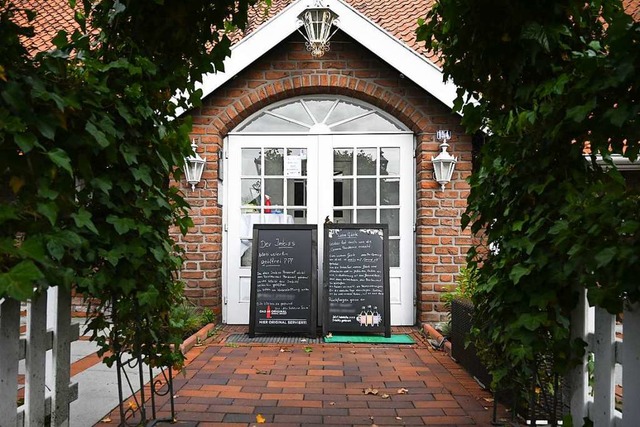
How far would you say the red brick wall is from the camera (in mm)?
6004

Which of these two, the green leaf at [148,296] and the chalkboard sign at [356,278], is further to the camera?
the chalkboard sign at [356,278]

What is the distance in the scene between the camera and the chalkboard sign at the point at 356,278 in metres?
5.71

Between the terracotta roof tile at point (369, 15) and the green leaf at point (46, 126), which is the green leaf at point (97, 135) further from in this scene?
the terracotta roof tile at point (369, 15)

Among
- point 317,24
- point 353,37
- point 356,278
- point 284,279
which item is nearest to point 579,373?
point 356,278

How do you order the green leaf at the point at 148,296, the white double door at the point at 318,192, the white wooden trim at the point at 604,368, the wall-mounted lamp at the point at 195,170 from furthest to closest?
1. the white double door at the point at 318,192
2. the wall-mounted lamp at the point at 195,170
3. the green leaf at the point at 148,296
4. the white wooden trim at the point at 604,368

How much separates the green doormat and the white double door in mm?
718

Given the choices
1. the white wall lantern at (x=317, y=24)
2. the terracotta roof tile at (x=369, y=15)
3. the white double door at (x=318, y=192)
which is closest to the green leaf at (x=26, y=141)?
the white wall lantern at (x=317, y=24)

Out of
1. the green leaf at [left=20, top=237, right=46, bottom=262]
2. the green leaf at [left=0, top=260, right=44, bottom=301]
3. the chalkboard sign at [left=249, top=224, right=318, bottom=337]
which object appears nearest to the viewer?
the green leaf at [left=0, top=260, right=44, bottom=301]

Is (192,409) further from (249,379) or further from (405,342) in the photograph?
(405,342)

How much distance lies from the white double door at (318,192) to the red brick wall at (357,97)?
0.57ft

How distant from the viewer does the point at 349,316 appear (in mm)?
5723

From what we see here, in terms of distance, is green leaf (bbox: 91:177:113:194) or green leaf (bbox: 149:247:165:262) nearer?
green leaf (bbox: 91:177:113:194)

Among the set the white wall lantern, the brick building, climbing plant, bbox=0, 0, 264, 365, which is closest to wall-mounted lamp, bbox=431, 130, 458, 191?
the brick building

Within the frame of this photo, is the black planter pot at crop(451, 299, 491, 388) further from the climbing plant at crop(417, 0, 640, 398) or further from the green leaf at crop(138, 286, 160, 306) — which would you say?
the green leaf at crop(138, 286, 160, 306)
